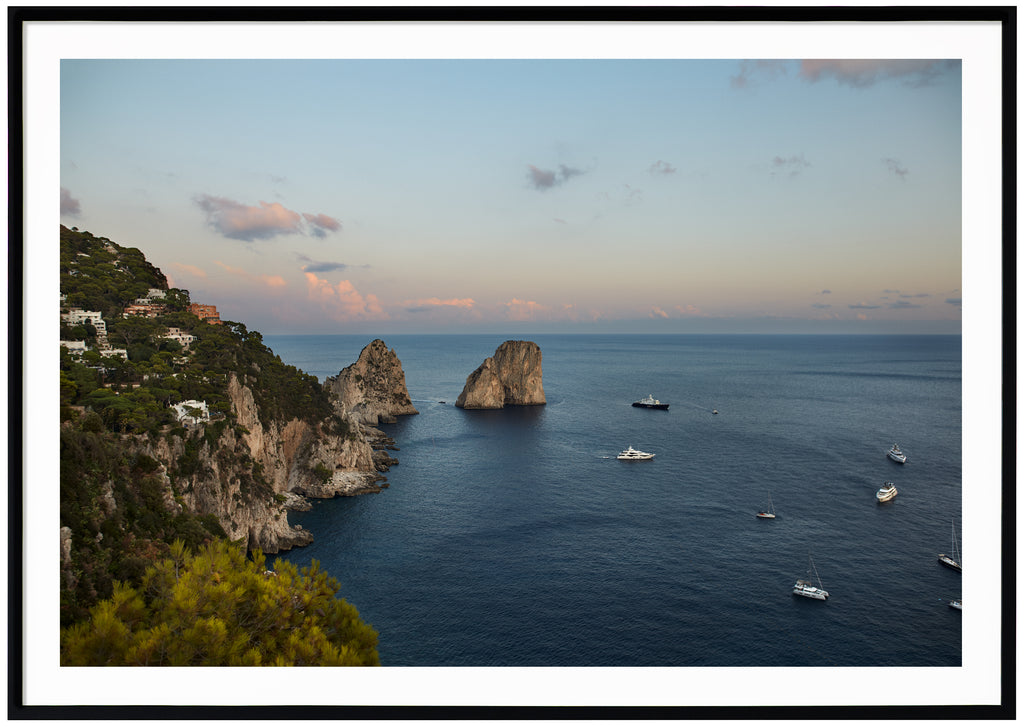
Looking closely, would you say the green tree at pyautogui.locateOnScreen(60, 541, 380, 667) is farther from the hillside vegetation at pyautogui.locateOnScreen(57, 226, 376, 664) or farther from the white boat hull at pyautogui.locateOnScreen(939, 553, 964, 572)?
the white boat hull at pyautogui.locateOnScreen(939, 553, 964, 572)

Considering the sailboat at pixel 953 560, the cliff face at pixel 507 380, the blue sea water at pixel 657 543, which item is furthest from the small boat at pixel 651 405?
the sailboat at pixel 953 560

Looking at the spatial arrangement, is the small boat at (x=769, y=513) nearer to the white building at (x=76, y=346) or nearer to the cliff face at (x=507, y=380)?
the white building at (x=76, y=346)

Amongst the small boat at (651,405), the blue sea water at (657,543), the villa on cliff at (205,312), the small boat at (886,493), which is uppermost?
the villa on cliff at (205,312)

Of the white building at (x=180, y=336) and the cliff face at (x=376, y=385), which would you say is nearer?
the white building at (x=180, y=336)

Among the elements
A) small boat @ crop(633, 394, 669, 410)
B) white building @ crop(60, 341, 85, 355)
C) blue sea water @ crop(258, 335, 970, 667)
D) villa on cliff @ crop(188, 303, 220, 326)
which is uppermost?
villa on cliff @ crop(188, 303, 220, 326)

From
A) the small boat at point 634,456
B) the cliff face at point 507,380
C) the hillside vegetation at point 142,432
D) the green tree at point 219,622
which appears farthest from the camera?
the cliff face at point 507,380

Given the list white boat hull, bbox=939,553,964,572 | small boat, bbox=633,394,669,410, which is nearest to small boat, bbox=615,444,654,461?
white boat hull, bbox=939,553,964,572
